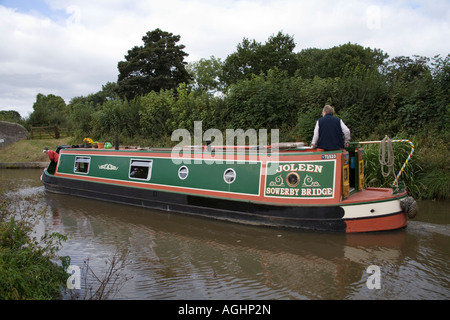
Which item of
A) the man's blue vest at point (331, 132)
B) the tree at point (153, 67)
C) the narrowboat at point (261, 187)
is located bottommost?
the narrowboat at point (261, 187)

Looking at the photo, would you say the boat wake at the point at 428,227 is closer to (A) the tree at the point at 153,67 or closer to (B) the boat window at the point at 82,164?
(B) the boat window at the point at 82,164

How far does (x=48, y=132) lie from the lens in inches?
949

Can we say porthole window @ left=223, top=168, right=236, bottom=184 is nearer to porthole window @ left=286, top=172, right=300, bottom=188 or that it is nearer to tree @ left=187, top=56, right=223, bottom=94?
porthole window @ left=286, top=172, right=300, bottom=188

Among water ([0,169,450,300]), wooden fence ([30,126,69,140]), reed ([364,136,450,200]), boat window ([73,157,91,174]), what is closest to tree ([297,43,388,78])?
wooden fence ([30,126,69,140])

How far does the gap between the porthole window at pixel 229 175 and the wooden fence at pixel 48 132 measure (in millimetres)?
18456

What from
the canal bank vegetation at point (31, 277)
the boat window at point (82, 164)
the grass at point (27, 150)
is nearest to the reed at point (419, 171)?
the canal bank vegetation at point (31, 277)

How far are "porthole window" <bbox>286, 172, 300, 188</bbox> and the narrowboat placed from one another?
0.02 m

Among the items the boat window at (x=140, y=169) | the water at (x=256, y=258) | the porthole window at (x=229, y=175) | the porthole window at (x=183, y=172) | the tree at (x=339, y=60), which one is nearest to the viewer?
the water at (x=256, y=258)

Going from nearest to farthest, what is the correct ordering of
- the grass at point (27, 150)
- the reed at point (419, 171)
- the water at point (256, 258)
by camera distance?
the water at point (256, 258), the reed at point (419, 171), the grass at point (27, 150)

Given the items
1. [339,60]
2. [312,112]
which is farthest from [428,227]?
[339,60]

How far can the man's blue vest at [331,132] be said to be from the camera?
22.5 ft

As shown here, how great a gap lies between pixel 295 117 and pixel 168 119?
20.5 feet

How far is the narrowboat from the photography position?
268 inches
